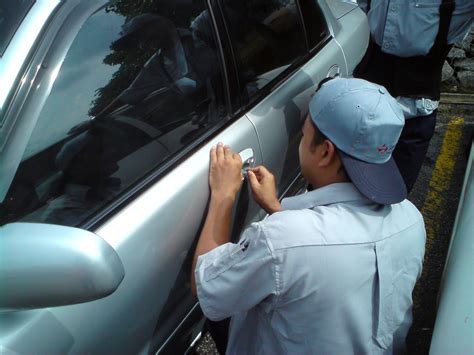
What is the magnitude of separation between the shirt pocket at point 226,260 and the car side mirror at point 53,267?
33 centimetres

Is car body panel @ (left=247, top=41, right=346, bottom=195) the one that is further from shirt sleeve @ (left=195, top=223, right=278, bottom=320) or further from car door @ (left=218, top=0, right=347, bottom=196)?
shirt sleeve @ (left=195, top=223, right=278, bottom=320)

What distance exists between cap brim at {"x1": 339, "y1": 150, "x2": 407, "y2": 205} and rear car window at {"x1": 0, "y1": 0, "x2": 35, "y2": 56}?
0.84 metres

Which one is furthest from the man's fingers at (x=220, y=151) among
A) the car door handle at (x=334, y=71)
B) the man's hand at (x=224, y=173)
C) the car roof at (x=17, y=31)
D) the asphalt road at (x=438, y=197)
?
the asphalt road at (x=438, y=197)

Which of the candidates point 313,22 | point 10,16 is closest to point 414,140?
point 313,22

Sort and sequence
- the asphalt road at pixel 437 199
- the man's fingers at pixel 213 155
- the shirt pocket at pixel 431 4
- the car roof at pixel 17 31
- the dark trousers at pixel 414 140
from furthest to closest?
the dark trousers at pixel 414 140, the asphalt road at pixel 437 199, the shirt pocket at pixel 431 4, the man's fingers at pixel 213 155, the car roof at pixel 17 31

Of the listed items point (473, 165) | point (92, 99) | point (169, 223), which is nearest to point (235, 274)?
point (169, 223)

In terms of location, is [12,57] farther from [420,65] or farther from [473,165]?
[473,165]

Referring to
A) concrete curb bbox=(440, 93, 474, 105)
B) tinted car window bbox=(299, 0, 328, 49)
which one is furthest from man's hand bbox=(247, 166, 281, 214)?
concrete curb bbox=(440, 93, 474, 105)

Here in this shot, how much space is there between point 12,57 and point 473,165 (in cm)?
220

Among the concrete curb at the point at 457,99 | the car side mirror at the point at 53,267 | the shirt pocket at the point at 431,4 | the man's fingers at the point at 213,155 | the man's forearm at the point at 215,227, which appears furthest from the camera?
the concrete curb at the point at 457,99

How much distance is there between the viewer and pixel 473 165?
2.54m

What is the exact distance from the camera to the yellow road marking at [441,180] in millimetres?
3041

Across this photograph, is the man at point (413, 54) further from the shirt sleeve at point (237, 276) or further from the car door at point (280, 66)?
the shirt sleeve at point (237, 276)

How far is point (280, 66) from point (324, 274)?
1164 mm
